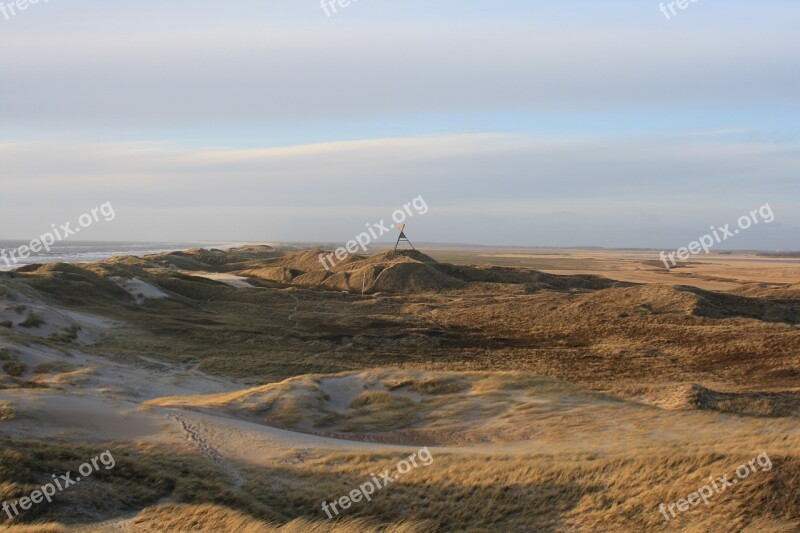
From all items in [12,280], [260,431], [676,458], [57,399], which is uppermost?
[12,280]

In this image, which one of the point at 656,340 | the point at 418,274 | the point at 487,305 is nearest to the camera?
the point at 656,340

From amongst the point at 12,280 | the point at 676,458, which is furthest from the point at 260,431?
the point at 12,280

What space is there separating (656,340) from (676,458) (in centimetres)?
1824

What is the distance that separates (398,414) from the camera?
1708 centimetres

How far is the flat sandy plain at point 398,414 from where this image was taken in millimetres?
9750

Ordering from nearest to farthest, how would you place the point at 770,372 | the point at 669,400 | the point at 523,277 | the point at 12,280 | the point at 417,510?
the point at 417,510, the point at 669,400, the point at 770,372, the point at 12,280, the point at 523,277

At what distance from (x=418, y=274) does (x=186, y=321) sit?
24357mm

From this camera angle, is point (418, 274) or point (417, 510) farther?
point (418, 274)

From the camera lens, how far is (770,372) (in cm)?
2098

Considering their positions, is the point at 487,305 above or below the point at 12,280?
below

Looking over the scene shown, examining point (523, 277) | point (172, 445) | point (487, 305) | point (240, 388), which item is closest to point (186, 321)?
point (240, 388)

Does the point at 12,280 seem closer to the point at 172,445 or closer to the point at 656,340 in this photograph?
the point at 172,445

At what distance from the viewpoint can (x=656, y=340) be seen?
2761 cm

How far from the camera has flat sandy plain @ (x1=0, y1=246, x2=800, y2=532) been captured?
9750 millimetres
